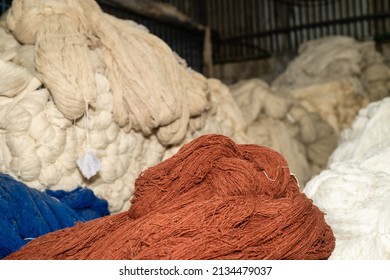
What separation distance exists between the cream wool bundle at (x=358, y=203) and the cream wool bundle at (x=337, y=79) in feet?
5.40

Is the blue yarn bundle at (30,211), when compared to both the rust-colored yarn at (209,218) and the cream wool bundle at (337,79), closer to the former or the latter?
the rust-colored yarn at (209,218)

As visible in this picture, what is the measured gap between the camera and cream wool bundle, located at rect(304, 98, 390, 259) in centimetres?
167

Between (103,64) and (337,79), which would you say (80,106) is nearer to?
(103,64)

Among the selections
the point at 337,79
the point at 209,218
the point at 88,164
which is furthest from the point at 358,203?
the point at 337,79

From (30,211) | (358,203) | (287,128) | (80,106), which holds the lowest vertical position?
(287,128)

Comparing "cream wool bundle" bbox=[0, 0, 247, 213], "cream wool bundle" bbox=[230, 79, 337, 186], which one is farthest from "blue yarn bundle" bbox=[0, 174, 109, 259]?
"cream wool bundle" bbox=[230, 79, 337, 186]

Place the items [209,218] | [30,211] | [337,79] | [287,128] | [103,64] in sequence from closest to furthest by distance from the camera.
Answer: [209,218]
[30,211]
[103,64]
[287,128]
[337,79]

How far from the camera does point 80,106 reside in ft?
6.35

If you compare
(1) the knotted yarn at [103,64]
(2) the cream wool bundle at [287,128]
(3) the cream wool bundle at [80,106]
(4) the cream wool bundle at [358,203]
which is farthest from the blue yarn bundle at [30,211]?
(2) the cream wool bundle at [287,128]

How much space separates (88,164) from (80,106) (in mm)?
205

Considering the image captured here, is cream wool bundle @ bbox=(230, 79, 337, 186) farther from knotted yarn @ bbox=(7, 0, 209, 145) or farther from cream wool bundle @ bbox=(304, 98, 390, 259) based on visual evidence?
cream wool bundle @ bbox=(304, 98, 390, 259)

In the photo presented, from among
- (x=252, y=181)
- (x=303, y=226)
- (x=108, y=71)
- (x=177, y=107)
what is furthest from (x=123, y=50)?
(x=303, y=226)
